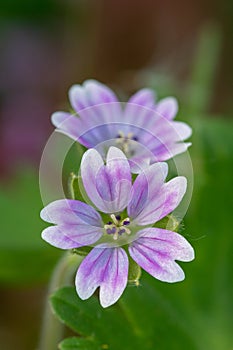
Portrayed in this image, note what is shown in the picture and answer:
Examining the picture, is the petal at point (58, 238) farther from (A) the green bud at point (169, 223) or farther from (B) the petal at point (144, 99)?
(B) the petal at point (144, 99)

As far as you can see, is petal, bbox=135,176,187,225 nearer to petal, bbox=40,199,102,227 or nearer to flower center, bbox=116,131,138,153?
petal, bbox=40,199,102,227

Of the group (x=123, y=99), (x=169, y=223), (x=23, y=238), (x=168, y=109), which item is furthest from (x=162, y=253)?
(x=123, y=99)

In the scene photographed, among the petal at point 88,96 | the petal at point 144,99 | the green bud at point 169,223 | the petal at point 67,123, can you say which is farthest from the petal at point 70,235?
the petal at point 144,99

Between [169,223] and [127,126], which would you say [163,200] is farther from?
[127,126]

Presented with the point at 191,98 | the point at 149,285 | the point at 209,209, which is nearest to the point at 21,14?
the point at 191,98

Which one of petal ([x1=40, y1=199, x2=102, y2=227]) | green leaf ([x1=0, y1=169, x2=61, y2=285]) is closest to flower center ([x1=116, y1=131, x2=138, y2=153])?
petal ([x1=40, y1=199, x2=102, y2=227])

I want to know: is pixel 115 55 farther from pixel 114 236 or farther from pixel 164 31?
pixel 114 236
